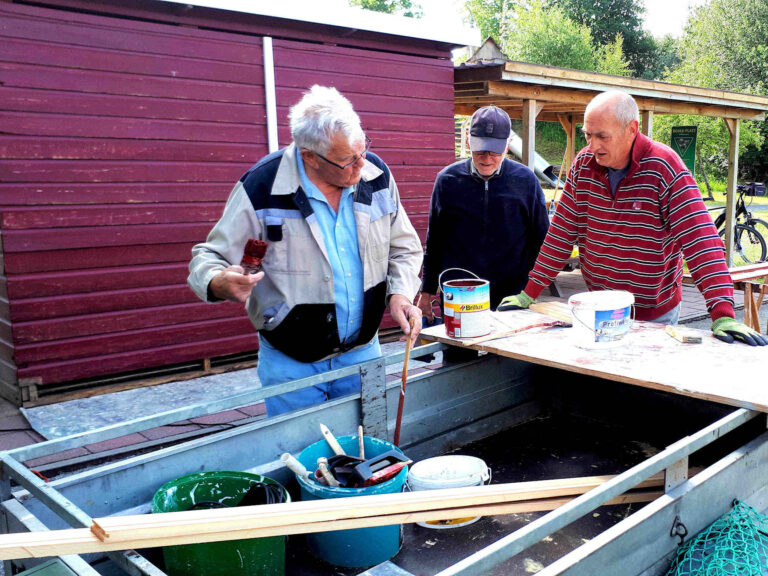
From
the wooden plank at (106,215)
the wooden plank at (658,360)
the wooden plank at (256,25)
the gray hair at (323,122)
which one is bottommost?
the wooden plank at (658,360)

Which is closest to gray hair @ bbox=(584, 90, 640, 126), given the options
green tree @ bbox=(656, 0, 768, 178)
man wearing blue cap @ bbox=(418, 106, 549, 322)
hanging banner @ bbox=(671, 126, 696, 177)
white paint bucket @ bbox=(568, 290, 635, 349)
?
white paint bucket @ bbox=(568, 290, 635, 349)

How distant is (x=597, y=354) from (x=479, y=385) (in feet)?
1.88

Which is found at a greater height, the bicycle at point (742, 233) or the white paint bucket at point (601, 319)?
the white paint bucket at point (601, 319)

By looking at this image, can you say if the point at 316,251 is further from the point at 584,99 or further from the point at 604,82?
the point at 584,99

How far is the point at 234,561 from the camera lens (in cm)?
171

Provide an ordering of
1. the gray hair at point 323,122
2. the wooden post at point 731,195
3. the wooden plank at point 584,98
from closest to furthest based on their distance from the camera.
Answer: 1. the gray hair at point 323,122
2. the wooden plank at point 584,98
3. the wooden post at point 731,195

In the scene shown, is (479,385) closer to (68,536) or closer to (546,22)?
(68,536)

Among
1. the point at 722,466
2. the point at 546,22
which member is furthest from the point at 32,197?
the point at 546,22

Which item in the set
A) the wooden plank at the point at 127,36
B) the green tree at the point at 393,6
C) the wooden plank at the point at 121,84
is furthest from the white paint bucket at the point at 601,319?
the green tree at the point at 393,6

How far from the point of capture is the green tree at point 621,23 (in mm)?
44344

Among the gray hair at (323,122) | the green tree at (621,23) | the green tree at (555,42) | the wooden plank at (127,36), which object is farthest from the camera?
the green tree at (621,23)

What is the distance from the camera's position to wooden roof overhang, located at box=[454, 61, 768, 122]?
22.9ft

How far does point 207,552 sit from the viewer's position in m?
1.69

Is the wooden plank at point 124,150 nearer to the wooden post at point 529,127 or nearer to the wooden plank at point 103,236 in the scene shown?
the wooden plank at point 103,236
